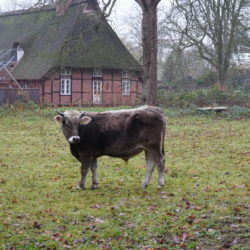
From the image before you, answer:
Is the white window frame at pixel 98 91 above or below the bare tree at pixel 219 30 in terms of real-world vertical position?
below

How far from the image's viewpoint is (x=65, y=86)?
37.4 meters

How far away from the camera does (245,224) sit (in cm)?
674

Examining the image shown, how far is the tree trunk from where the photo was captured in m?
25.4

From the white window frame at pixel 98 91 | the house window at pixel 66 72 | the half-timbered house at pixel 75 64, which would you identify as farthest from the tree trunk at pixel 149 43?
the white window frame at pixel 98 91

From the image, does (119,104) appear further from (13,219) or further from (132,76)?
(13,219)

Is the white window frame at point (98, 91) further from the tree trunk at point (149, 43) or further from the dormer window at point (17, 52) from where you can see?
the tree trunk at point (149, 43)

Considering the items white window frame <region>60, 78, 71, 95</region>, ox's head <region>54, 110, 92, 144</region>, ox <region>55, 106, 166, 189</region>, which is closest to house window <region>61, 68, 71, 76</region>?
white window frame <region>60, 78, 71, 95</region>

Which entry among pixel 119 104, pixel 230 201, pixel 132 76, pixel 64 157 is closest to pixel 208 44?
pixel 132 76

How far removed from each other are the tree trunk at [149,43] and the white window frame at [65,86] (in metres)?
12.1

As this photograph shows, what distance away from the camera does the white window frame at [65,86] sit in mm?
37281

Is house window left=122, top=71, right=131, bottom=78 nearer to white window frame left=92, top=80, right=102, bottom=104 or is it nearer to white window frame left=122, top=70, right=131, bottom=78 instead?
white window frame left=122, top=70, right=131, bottom=78

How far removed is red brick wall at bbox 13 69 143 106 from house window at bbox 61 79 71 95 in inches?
9.7

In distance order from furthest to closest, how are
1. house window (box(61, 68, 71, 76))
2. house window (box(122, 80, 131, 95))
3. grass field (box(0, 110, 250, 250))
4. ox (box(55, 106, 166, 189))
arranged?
house window (box(122, 80, 131, 95)), house window (box(61, 68, 71, 76)), ox (box(55, 106, 166, 189)), grass field (box(0, 110, 250, 250))

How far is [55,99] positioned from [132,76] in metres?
7.45
